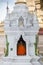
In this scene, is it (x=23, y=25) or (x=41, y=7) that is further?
(x=41, y=7)

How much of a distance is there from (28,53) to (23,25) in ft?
2.52

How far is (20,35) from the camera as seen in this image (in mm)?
9922

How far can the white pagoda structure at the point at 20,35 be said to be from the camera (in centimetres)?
991

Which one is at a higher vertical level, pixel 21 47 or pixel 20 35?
pixel 20 35

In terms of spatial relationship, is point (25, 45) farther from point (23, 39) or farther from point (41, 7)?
point (41, 7)

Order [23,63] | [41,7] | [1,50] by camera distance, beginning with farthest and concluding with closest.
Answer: [41,7] → [1,50] → [23,63]

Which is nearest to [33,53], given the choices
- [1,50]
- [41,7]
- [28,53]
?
[28,53]

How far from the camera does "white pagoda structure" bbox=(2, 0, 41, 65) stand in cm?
991

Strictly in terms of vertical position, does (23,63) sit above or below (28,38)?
below

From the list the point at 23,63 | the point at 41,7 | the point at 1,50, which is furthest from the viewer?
the point at 41,7

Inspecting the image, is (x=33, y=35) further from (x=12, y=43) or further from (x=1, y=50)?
(x=1, y=50)

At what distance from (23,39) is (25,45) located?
180 mm

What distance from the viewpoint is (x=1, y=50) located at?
11.6 metres

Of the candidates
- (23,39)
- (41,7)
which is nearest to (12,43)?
(23,39)
